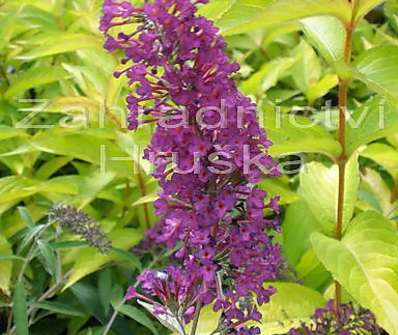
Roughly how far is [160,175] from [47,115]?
1.08 metres

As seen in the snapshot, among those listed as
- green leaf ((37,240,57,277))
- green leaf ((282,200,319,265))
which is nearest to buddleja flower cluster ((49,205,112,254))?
green leaf ((37,240,57,277))

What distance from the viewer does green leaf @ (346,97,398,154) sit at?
1.31m

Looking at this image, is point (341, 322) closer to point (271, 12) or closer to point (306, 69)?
point (271, 12)

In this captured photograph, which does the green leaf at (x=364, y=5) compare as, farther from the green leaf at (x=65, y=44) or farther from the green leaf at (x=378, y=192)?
the green leaf at (x=65, y=44)

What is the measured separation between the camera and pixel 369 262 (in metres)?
1.31

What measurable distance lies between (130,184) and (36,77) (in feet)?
1.20

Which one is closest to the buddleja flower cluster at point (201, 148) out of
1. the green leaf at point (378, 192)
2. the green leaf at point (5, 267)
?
the green leaf at point (5, 267)

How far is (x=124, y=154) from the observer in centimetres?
165

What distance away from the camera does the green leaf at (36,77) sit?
1.86 metres

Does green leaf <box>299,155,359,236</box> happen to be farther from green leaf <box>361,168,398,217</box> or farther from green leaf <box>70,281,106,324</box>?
green leaf <box>70,281,106,324</box>

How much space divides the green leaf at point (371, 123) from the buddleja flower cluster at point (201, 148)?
0.35m

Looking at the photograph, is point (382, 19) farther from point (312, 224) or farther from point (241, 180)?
point (241, 180)

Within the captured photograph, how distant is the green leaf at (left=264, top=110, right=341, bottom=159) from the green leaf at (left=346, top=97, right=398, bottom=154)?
0.04m

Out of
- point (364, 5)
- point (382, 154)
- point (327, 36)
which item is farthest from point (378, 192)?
point (364, 5)
